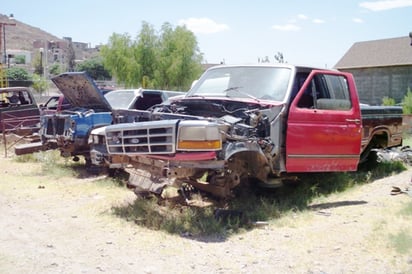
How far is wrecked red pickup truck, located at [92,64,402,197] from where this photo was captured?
18.5 ft

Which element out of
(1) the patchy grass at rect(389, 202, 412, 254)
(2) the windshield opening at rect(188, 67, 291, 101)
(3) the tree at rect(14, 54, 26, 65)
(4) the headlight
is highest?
(3) the tree at rect(14, 54, 26, 65)

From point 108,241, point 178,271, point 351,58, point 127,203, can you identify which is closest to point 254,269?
point 178,271

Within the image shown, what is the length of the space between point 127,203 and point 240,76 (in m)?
2.55

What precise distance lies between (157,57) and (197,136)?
26.8 metres

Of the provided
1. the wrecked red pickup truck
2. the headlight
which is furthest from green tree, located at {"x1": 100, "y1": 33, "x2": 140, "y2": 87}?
the headlight

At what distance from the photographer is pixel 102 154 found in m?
7.54

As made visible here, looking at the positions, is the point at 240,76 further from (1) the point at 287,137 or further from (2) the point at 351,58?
(2) the point at 351,58

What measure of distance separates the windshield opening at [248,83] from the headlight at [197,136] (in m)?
1.44

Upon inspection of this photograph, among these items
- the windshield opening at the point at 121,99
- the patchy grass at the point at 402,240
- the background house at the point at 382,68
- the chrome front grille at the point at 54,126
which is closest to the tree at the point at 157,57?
the background house at the point at 382,68

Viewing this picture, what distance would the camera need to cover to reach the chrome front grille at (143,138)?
558cm

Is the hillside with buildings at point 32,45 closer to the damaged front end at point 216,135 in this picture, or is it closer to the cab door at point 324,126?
the damaged front end at point 216,135

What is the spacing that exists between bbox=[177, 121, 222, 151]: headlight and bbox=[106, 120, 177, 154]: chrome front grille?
0.32ft

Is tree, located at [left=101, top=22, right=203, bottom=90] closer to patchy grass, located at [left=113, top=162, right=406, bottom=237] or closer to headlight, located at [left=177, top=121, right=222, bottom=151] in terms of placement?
patchy grass, located at [left=113, top=162, right=406, bottom=237]

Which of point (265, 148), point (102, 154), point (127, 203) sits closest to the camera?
point (265, 148)
